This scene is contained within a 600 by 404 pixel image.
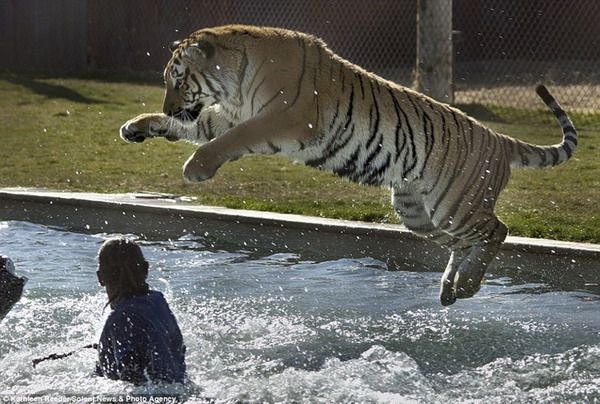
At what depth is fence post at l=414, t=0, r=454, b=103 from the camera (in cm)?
1209

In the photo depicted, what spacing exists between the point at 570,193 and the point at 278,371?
12.7 ft

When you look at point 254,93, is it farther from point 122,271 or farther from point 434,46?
point 434,46

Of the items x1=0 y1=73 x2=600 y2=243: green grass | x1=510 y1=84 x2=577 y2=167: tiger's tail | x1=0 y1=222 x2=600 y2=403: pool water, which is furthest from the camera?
x1=0 y1=73 x2=600 y2=243: green grass

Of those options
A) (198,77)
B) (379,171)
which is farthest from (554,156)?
(198,77)

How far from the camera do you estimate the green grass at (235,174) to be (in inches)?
313

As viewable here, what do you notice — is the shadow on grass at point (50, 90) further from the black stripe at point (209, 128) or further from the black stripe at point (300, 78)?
the black stripe at point (300, 78)

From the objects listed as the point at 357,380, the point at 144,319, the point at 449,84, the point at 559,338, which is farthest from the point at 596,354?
the point at 449,84

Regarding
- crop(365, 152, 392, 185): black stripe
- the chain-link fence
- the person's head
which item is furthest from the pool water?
the chain-link fence

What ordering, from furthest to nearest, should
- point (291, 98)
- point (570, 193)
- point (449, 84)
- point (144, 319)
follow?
point (449, 84)
point (570, 193)
point (291, 98)
point (144, 319)

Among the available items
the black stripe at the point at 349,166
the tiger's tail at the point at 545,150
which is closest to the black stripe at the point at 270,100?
the black stripe at the point at 349,166

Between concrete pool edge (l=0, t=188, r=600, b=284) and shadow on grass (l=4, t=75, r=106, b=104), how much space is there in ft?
19.2

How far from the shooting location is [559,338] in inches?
230

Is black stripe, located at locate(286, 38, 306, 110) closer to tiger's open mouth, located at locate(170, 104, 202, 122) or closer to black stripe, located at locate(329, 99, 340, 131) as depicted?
black stripe, located at locate(329, 99, 340, 131)

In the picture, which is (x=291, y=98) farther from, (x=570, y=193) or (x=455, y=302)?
(x=570, y=193)
